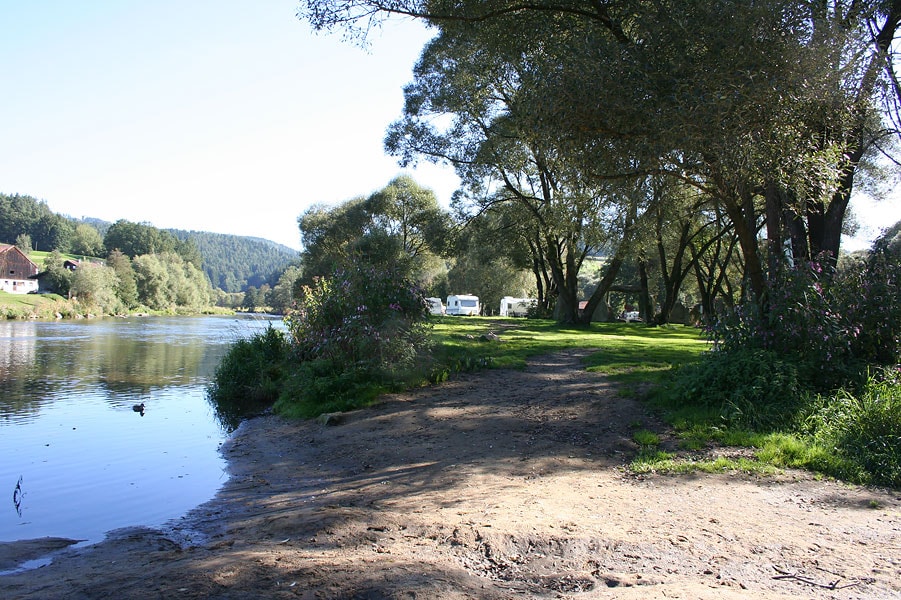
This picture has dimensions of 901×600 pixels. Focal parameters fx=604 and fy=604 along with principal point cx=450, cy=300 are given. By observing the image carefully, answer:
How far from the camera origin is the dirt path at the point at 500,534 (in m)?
3.52

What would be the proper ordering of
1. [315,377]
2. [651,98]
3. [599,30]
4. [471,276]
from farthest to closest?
[471,276] < [315,377] < [599,30] < [651,98]

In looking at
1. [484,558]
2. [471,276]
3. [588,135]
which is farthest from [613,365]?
[471,276]

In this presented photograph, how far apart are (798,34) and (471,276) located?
57.4 m

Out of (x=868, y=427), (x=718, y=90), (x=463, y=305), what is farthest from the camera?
(x=463, y=305)

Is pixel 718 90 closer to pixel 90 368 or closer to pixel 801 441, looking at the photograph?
pixel 801 441

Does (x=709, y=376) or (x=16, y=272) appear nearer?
(x=709, y=376)

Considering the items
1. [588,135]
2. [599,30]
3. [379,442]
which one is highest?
[599,30]

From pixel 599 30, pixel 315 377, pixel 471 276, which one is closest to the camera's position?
pixel 599 30

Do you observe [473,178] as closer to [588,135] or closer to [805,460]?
[588,135]

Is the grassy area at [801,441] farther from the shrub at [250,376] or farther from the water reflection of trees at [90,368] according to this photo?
the water reflection of trees at [90,368]

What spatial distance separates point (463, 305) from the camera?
6350cm

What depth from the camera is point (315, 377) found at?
38.0 feet

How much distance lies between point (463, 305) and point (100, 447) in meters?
54.5

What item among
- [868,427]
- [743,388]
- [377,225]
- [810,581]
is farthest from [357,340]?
[377,225]
